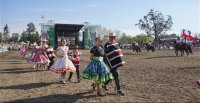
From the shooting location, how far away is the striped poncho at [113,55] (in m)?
9.89

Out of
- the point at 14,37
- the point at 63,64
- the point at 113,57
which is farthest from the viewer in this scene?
the point at 14,37

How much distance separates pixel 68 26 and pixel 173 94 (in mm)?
49086

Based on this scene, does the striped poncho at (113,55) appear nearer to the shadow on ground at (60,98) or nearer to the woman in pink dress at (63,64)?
the shadow on ground at (60,98)

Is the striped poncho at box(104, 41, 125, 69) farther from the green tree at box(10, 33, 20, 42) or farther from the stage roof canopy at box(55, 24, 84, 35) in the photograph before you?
the green tree at box(10, 33, 20, 42)

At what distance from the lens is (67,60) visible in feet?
42.0

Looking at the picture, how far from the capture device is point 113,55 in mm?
9961

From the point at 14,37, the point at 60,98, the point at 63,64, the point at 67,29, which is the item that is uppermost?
the point at 67,29

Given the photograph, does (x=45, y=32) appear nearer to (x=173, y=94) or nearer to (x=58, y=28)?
(x=58, y=28)

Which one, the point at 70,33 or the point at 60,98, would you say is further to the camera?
the point at 70,33

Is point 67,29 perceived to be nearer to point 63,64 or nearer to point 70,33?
point 70,33

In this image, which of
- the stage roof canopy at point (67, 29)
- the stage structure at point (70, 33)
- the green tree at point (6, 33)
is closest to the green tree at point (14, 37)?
the green tree at point (6, 33)

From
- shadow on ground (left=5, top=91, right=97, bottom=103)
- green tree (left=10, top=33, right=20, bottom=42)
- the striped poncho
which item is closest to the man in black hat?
the striped poncho

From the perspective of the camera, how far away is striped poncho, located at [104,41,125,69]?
32.4ft

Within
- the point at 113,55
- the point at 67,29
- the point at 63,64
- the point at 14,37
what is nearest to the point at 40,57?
the point at 63,64
